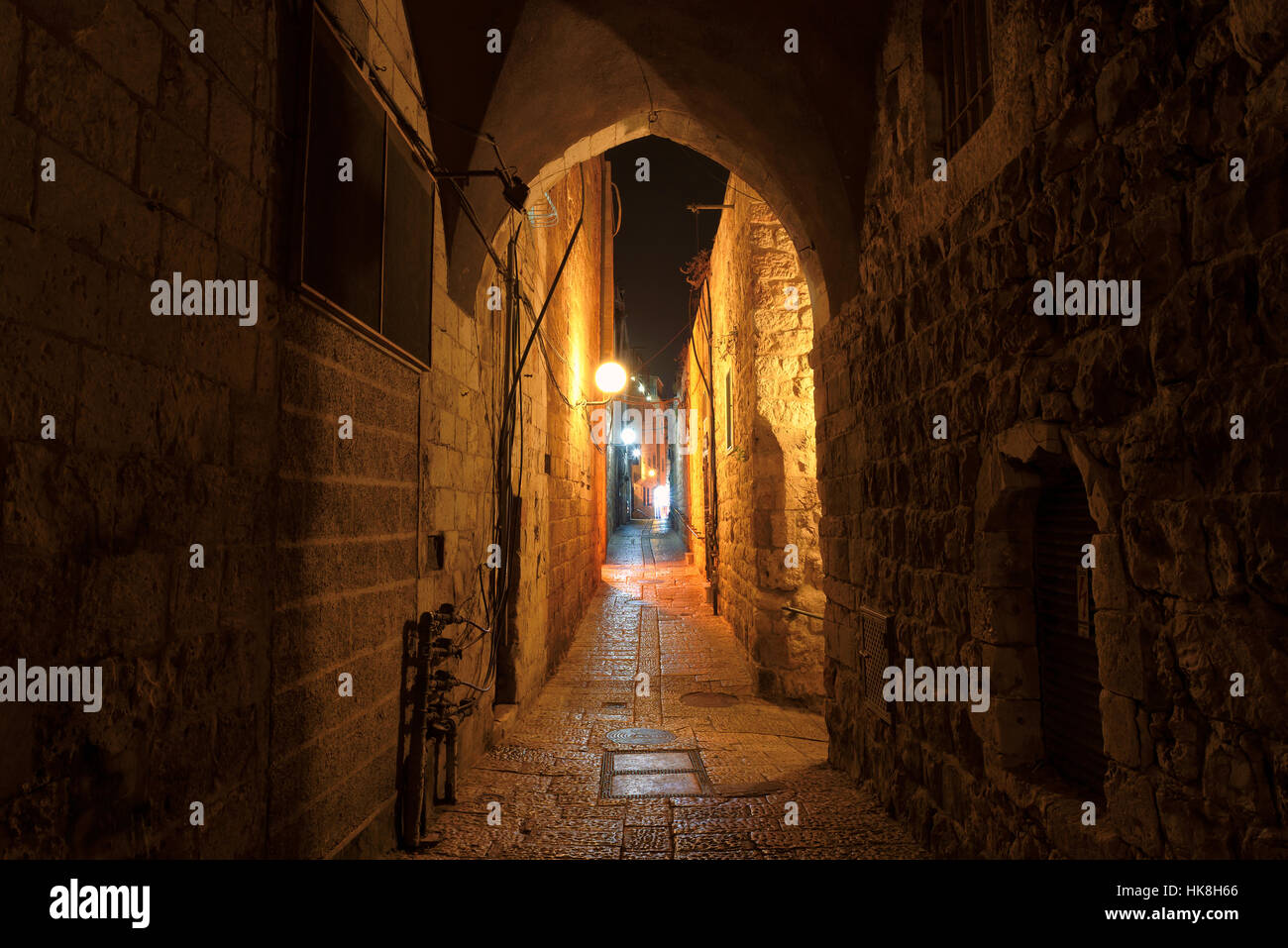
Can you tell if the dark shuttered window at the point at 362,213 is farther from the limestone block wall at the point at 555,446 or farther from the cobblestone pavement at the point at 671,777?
the cobblestone pavement at the point at 671,777

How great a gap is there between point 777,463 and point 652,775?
10.6 ft

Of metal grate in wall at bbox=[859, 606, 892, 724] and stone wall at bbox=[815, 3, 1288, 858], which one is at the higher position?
stone wall at bbox=[815, 3, 1288, 858]

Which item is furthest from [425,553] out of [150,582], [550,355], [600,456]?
[600,456]

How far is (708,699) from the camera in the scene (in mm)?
5895

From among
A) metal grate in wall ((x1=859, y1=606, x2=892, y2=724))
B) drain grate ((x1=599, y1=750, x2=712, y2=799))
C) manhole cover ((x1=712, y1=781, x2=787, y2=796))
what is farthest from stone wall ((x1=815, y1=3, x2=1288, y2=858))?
drain grate ((x1=599, y1=750, x2=712, y2=799))

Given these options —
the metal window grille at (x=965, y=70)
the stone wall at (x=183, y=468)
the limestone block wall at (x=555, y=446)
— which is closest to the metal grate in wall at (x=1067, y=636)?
the metal window grille at (x=965, y=70)

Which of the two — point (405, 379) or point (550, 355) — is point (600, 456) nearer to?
point (550, 355)

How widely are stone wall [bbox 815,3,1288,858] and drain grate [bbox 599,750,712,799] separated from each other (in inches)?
46.9

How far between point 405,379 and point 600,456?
11.0 metres

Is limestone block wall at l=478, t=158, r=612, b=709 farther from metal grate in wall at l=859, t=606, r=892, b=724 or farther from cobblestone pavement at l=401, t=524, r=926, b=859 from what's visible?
metal grate in wall at l=859, t=606, r=892, b=724

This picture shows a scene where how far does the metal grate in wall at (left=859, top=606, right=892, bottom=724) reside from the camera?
135 inches

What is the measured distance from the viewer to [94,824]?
53.7 inches

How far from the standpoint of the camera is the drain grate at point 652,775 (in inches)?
145

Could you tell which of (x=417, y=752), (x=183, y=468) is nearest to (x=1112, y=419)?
(x=183, y=468)
